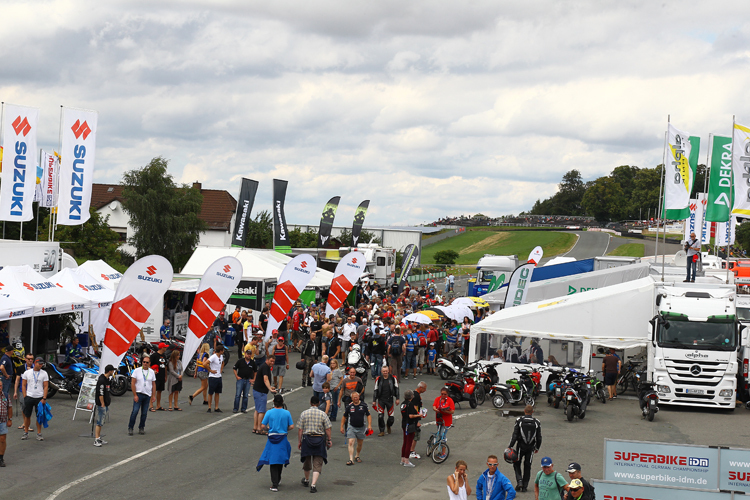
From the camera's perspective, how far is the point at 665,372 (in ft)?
61.1

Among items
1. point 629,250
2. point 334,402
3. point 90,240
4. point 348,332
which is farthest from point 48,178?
point 629,250

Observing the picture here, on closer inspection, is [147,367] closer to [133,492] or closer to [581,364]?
[133,492]

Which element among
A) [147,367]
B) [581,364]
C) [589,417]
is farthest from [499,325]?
[147,367]

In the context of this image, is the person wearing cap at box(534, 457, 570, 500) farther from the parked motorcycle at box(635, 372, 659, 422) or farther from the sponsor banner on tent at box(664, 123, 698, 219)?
the sponsor banner on tent at box(664, 123, 698, 219)

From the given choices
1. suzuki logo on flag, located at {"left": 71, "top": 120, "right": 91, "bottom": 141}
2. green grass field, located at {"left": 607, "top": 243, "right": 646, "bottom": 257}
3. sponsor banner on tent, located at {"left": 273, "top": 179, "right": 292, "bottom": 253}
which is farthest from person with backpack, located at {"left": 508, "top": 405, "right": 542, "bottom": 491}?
green grass field, located at {"left": 607, "top": 243, "right": 646, "bottom": 257}

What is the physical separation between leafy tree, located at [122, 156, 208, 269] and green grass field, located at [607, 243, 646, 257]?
57346 millimetres

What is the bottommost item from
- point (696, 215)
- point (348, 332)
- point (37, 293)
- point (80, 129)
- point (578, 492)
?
point (578, 492)

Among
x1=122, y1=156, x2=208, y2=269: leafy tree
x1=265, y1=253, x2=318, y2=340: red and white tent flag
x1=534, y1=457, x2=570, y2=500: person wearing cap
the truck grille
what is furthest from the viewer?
x1=122, y1=156, x2=208, y2=269: leafy tree

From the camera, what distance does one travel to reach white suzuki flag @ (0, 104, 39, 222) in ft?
74.1

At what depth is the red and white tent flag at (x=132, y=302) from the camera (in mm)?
15430

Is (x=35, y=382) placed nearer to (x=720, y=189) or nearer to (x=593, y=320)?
(x=593, y=320)

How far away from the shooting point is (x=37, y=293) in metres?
19.1

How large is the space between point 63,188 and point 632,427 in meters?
18.6

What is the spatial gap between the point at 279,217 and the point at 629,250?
68607 millimetres
